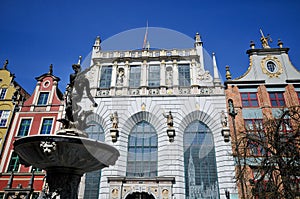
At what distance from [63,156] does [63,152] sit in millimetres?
152

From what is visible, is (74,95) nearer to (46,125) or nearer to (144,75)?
(46,125)

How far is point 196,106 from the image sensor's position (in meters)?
19.6

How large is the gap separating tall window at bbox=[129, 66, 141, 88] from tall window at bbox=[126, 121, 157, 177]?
3.85 meters

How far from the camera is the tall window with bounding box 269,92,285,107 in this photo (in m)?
19.0

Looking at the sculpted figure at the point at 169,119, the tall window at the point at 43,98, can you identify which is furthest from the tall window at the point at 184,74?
the tall window at the point at 43,98

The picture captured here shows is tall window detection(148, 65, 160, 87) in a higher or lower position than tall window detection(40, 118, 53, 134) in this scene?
higher

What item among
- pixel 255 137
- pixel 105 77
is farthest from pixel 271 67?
pixel 105 77

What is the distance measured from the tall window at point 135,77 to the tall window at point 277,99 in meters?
11.7

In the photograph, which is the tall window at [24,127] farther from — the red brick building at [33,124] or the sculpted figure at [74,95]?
the sculpted figure at [74,95]

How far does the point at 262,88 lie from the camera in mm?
19578

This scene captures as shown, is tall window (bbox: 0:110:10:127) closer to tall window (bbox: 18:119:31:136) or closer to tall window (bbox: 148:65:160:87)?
tall window (bbox: 18:119:31:136)

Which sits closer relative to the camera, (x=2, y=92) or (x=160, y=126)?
(x=160, y=126)

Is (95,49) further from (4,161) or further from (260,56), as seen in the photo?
(260,56)

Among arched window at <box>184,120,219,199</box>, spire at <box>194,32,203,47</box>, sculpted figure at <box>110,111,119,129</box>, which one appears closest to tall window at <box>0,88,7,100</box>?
sculpted figure at <box>110,111,119,129</box>
